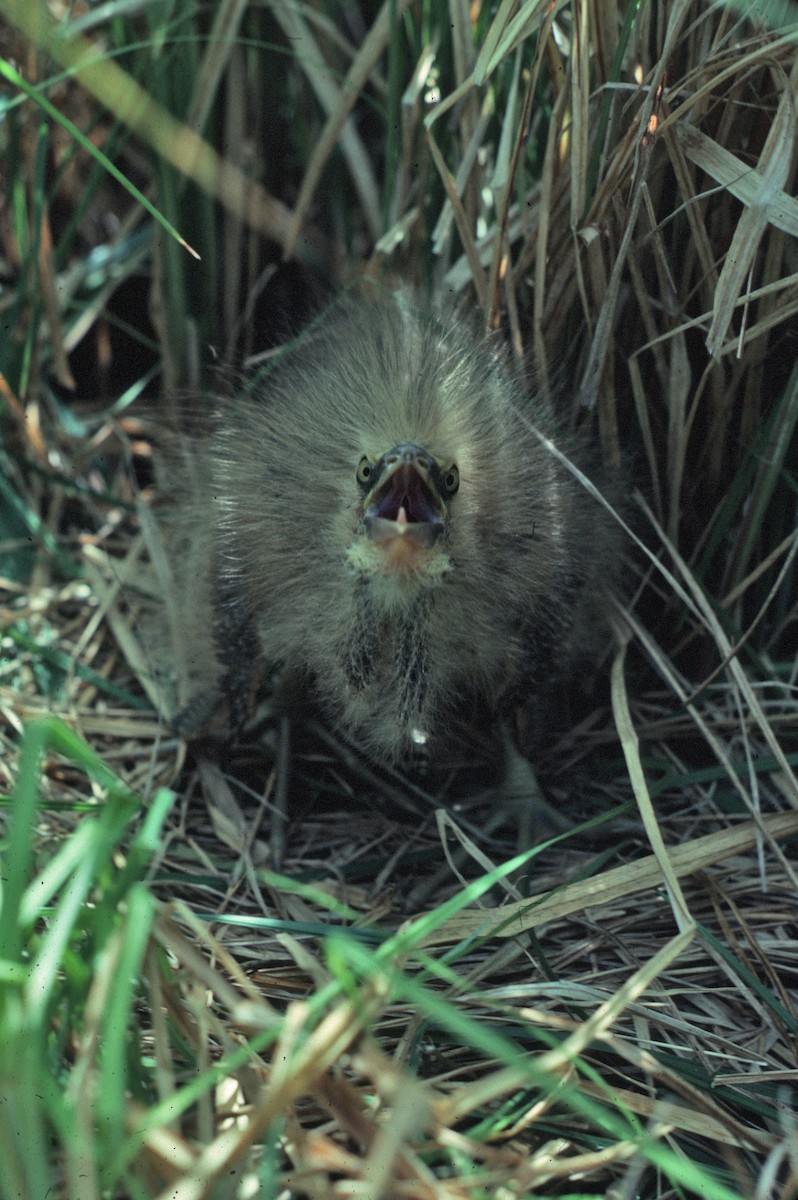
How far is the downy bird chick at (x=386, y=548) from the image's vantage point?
1854 mm

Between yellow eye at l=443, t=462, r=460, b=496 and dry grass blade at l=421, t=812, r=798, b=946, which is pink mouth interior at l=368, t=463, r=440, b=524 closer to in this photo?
yellow eye at l=443, t=462, r=460, b=496

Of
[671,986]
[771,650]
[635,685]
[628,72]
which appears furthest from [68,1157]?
[628,72]

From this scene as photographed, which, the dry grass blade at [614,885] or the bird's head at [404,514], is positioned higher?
the bird's head at [404,514]

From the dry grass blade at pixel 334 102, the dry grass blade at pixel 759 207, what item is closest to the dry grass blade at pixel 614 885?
the dry grass blade at pixel 759 207

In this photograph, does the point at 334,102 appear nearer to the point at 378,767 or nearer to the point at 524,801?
the point at 378,767

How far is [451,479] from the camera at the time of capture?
6.04 feet

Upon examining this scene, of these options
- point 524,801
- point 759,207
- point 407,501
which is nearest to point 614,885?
point 524,801

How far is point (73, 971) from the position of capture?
118 cm

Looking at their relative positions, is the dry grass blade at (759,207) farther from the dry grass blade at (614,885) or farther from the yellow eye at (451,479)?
the dry grass blade at (614,885)

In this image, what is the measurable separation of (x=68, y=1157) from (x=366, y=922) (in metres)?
0.78

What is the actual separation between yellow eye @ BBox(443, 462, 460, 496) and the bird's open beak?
51 mm

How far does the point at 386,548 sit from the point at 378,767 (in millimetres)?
593

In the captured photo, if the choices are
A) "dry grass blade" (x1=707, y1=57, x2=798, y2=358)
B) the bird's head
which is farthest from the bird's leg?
"dry grass blade" (x1=707, y1=57, x2=798, y2=358)

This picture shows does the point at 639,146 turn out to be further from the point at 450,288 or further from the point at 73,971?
the point at 73,971
